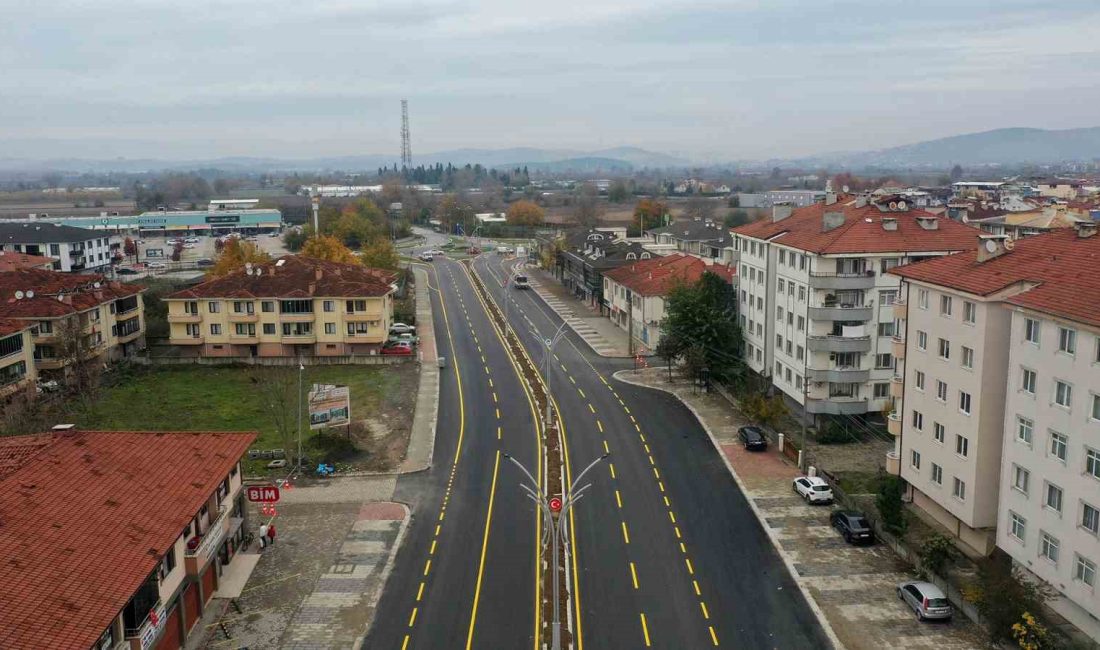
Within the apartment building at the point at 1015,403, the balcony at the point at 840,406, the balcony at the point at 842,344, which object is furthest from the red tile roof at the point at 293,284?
the apartment building at the point at 1015,403

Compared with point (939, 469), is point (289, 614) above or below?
below

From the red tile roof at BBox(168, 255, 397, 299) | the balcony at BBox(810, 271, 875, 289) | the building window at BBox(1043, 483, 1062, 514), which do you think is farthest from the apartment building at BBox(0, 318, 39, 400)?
the building window at BBox(1043, 483, 1062, 514)

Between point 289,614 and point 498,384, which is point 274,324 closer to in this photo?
point 498,384

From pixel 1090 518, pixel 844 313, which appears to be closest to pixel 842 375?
pixel 844 313

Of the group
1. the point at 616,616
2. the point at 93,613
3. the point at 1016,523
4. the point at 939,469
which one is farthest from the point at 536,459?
the point at 93,613

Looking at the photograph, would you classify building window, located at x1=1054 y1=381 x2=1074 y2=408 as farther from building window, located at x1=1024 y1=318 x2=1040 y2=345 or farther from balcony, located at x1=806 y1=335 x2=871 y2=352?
balcony, located at x1=806 y1=335 x2=871 y2=352

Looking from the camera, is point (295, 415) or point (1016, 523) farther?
point (295, 415)
